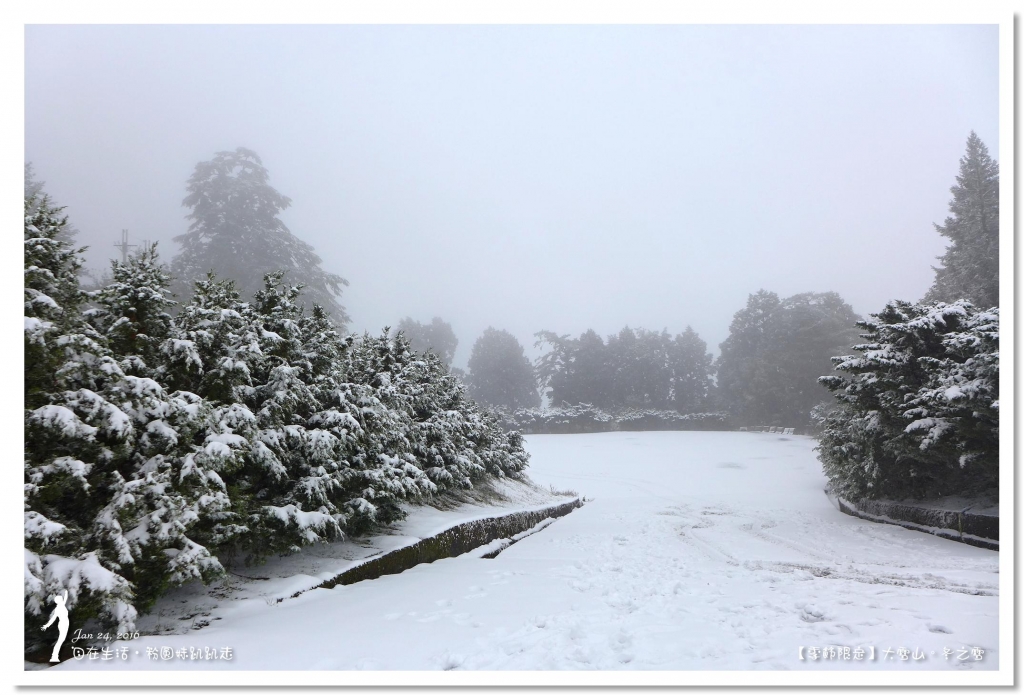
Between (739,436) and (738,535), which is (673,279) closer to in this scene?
(738,535)

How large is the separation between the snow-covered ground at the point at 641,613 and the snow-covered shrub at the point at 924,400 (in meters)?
1.21

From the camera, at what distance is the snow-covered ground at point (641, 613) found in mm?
3164

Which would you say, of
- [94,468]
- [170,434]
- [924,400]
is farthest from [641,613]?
[924,400]

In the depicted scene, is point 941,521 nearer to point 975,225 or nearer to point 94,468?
point 975,225

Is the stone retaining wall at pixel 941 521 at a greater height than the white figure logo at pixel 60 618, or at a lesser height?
lesser

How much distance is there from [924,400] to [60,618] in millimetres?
9883

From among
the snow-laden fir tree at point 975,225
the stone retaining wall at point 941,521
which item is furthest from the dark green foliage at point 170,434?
the stone retaining wall at point 941,521

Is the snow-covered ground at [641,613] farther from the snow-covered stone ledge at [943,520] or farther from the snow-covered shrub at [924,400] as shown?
the snow-covered shrub at [924,400]

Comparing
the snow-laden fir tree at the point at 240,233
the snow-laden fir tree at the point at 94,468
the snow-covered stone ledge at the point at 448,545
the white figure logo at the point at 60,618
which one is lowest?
the snow-covered stone ledge at the point at 448,545

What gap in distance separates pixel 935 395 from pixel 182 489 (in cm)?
887

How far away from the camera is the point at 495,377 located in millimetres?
34625

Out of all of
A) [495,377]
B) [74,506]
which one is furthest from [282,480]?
[495,377]

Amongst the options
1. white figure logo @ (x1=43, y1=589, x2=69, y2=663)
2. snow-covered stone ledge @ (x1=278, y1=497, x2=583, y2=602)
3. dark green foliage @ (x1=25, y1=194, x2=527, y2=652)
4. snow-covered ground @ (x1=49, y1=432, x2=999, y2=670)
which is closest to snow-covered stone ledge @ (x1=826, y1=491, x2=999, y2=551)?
snow-covered ground @ (x1=49, y1=432, x2=999, y2=670)

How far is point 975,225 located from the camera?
7.09 meters
